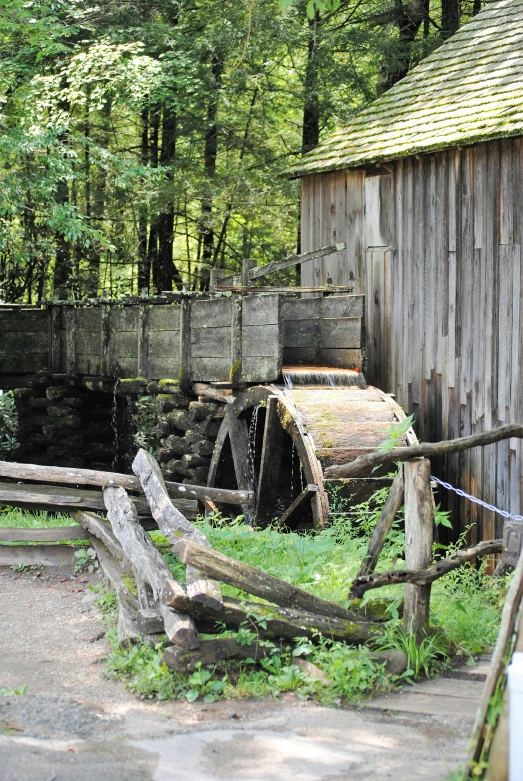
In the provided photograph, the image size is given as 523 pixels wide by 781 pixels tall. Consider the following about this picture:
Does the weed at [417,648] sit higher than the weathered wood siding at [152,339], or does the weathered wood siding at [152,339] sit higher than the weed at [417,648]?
the weathered wood siding at [152,339]

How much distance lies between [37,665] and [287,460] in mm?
7854

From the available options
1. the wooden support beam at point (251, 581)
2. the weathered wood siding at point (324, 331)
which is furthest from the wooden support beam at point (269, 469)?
the wooden support beam at point (251, 581)

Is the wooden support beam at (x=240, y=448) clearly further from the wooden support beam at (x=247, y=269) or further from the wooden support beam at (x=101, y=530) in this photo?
the wooden support beam at (x=101, y=530)

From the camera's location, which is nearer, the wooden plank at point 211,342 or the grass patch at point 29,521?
the grass patch at point 29,521

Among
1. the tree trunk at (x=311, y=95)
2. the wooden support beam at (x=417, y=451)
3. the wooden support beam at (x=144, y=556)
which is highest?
the tree trunk at (x=311, y=95)

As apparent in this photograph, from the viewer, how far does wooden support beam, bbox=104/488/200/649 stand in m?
5.03

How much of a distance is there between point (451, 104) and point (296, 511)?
5557 millimetres

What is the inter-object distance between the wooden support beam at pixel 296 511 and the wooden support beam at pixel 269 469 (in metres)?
0.51

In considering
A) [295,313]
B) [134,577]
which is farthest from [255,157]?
[134,577]

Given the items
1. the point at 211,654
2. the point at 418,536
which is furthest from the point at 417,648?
the point at 211,654

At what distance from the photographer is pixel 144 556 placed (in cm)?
614

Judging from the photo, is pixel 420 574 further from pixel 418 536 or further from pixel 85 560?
pixel 85 560

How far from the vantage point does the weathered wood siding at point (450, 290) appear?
10.6 meters

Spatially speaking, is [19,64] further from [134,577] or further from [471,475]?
[134,577]
